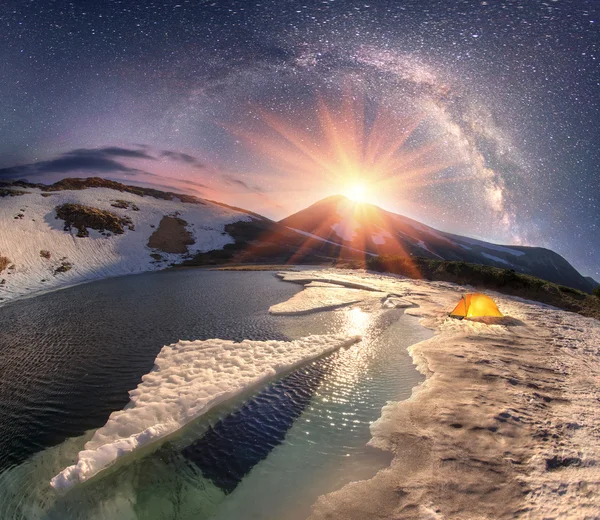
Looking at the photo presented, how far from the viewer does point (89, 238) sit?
5672 cm

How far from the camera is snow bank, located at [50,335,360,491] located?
22.9ft

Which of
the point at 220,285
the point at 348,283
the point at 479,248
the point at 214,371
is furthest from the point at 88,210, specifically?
the point at 479,248

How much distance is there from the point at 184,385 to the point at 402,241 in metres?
120

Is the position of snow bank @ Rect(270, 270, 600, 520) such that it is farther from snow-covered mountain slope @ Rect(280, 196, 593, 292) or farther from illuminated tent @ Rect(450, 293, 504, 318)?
snow-covered mountain slope @ Rect(280, 196, 593, 292)

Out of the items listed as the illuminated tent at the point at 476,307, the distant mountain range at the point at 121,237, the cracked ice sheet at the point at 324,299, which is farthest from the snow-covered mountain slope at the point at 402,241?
the illuminated tent at the point at 476,307

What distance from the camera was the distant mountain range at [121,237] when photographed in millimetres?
43625

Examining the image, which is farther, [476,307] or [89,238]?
[89,238]

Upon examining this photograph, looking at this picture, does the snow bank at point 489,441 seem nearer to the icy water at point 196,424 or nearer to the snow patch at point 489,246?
the icy water at point 196,424

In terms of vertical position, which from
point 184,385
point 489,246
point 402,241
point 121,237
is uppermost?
point 489,246

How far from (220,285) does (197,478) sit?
2862cm

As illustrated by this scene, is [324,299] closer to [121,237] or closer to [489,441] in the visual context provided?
[489,441]

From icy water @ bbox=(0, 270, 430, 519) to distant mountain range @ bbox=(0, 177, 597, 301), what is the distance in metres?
24.5

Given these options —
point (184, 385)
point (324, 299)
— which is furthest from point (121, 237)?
point (184, 385)

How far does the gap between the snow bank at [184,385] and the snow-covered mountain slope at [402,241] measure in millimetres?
84486
